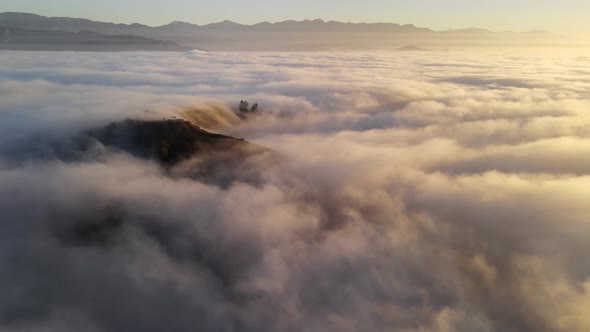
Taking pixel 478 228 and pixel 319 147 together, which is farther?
pixel 319 147

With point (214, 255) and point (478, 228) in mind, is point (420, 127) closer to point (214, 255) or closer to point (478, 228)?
point (478, 228)

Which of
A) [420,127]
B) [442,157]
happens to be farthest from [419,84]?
[442,157]

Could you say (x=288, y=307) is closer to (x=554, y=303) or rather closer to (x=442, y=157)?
(x=554, y=303)

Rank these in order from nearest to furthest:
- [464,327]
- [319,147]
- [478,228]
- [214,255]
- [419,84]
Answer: [464,327]
[214,255]
[478,228]
[319,147]
[419,84]

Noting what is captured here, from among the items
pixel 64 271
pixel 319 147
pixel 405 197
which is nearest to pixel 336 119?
pixel 319 147

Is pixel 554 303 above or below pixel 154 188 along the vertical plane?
below

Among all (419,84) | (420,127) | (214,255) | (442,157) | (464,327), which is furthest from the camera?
(419,84)

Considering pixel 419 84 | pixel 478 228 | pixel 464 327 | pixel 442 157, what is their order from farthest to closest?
pixel 419 84 < pixel 442 157 < pixel 478 228 < pixel 464 327

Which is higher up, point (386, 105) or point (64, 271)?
point (386, 105)

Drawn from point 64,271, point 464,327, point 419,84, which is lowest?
point 464,327
